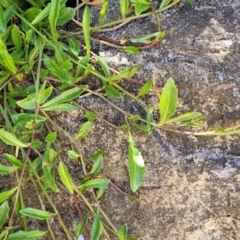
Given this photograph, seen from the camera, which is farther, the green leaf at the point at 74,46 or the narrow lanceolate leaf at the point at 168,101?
the green leaf at the point at 74,46

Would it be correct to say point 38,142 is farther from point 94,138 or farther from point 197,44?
point 197,44

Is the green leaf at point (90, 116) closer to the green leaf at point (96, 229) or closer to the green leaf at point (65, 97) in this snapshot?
the green leaf at point (65, 97)

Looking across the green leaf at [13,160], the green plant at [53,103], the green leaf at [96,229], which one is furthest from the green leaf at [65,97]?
the green leaf at [96,229]

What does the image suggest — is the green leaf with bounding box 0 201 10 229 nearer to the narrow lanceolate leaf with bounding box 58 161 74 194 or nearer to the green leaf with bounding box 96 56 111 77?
the narrow lanceolate leaf with bounding box 58 161 74 194

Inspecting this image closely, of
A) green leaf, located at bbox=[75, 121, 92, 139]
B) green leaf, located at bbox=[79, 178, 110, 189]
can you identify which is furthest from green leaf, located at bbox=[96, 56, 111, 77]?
green leaf, located at bbox=[79, 178, 110, 189]

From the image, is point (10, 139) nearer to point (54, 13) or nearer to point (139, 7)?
point (54, 13)

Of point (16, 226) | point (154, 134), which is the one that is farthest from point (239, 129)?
point (16, 226)
